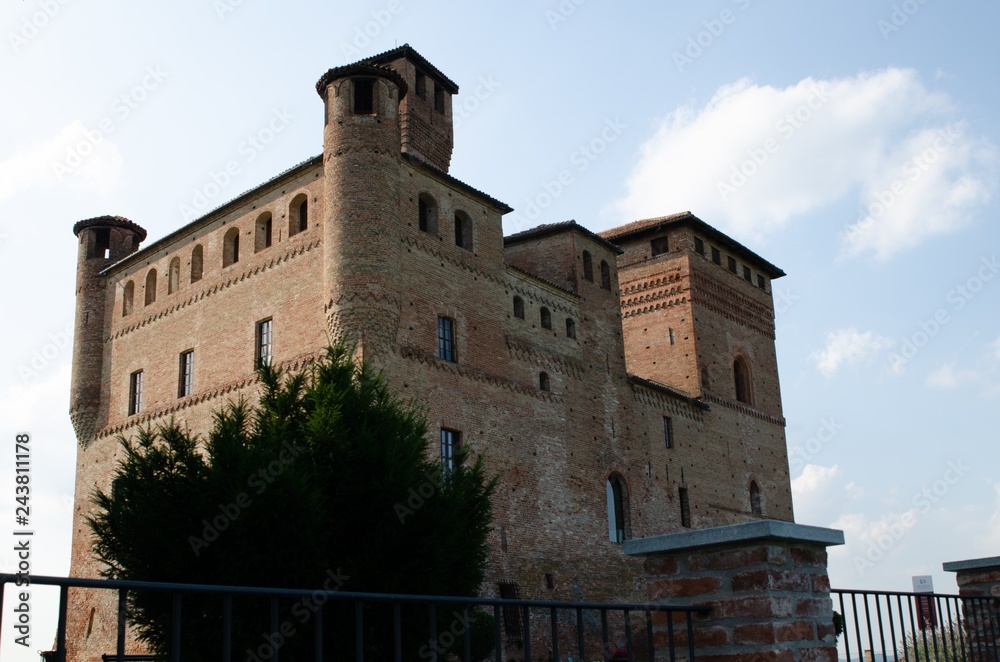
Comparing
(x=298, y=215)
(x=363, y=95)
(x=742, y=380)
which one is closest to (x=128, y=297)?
(x=298, y=215)

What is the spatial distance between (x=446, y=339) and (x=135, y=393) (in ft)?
28.3

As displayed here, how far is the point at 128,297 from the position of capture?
2473cm

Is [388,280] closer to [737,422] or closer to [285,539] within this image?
[285,539]

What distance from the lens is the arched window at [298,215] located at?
20516 mm

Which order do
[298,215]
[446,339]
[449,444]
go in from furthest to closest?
[298,215]
[446,339]
[449,444]

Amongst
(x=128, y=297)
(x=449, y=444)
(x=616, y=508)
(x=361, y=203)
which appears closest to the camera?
(x=361, y=203)

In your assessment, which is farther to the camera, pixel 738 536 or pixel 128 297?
pixel 128 297

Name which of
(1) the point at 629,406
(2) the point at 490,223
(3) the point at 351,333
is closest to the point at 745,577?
(3) the point at 351,333

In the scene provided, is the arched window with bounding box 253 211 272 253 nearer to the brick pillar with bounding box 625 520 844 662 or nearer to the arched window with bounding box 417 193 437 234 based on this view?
the arched window with bounding box 417 193 437 234

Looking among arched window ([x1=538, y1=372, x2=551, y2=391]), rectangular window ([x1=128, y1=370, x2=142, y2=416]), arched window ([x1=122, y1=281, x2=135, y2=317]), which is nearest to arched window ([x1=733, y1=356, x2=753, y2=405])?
arched window ([x1=538, y1=372, x2=551, y2=391])

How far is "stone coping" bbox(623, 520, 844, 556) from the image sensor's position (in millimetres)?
4723

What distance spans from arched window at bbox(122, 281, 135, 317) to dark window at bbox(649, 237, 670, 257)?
15984mm

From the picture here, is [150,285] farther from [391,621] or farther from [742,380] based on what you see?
[742,380]

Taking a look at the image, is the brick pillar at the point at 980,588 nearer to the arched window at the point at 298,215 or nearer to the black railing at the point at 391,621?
the black railing at the point at 391,621
